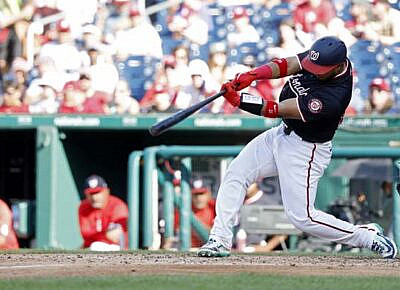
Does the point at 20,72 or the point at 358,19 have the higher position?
the point at 358,19

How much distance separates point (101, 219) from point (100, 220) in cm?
2

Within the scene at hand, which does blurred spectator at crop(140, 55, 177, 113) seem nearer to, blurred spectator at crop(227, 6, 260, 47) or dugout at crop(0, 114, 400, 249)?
dugout at crop(0, 114, 400, 249)

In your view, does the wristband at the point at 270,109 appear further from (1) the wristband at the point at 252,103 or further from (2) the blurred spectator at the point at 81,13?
(2) the blurred spectator at the point at 81,13

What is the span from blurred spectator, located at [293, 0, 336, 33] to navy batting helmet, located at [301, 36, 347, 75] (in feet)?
21.1

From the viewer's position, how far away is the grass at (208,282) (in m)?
5.29

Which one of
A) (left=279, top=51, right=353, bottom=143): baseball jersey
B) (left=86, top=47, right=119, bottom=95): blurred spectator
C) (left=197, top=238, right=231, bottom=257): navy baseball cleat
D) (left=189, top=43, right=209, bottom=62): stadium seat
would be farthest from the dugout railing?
(left=279, top=51, right=353, bottom=143): baseball jersey

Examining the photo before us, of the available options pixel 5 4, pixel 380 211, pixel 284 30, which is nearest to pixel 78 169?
pixel 5 4

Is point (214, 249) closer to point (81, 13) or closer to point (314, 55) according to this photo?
point (314, 55)

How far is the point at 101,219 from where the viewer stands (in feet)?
36.5

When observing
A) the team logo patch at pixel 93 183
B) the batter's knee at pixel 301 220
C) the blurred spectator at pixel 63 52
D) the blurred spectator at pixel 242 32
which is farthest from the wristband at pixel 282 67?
the blurred spectator at pixel 63 52

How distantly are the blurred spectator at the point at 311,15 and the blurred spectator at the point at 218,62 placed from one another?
0.94m

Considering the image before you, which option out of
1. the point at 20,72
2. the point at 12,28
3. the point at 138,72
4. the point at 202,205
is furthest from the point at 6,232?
the point at 12,28

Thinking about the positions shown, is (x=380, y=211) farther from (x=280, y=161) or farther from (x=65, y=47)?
(x=280, y=161)

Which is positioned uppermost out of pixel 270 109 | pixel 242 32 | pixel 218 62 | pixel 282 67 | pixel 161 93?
pixel 242 32
